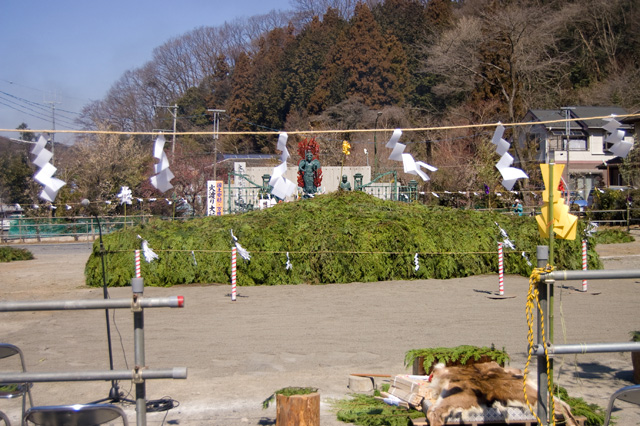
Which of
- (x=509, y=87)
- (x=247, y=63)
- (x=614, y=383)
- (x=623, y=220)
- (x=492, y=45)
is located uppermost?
(x=247, y=63)

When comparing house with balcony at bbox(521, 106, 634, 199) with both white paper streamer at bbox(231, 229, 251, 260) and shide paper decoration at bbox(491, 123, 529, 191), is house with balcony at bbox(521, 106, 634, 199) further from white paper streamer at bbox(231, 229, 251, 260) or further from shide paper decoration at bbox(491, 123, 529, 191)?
shide paper decoration at bbox(491, 123, 529, 191)

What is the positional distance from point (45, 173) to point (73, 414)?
13.3ft

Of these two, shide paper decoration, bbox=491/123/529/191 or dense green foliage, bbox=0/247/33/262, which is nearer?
shide paper decoration, bbox=491/123/529/191

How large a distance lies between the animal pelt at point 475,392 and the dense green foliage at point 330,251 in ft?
31.9

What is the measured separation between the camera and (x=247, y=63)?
201 feet

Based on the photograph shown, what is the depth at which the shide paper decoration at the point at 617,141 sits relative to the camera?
7730 millimetres

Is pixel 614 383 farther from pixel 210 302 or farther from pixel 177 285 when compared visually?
pixel 177 285

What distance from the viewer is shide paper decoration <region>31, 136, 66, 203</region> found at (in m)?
6.97

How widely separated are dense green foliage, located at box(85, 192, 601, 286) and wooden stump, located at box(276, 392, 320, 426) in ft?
33.2

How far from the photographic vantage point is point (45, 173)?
7070 mm

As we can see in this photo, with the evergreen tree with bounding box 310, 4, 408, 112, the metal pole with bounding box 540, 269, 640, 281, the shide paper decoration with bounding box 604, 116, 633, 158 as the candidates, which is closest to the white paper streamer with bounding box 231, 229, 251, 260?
the shide paper decoration with bounding box 604, 116, 633, 158

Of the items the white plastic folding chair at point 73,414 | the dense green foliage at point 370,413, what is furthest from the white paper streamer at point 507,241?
the white plastic folding chair at point 73,414

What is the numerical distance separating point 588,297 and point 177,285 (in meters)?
10.2

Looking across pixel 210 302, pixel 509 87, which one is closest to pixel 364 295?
pixel 210 302
